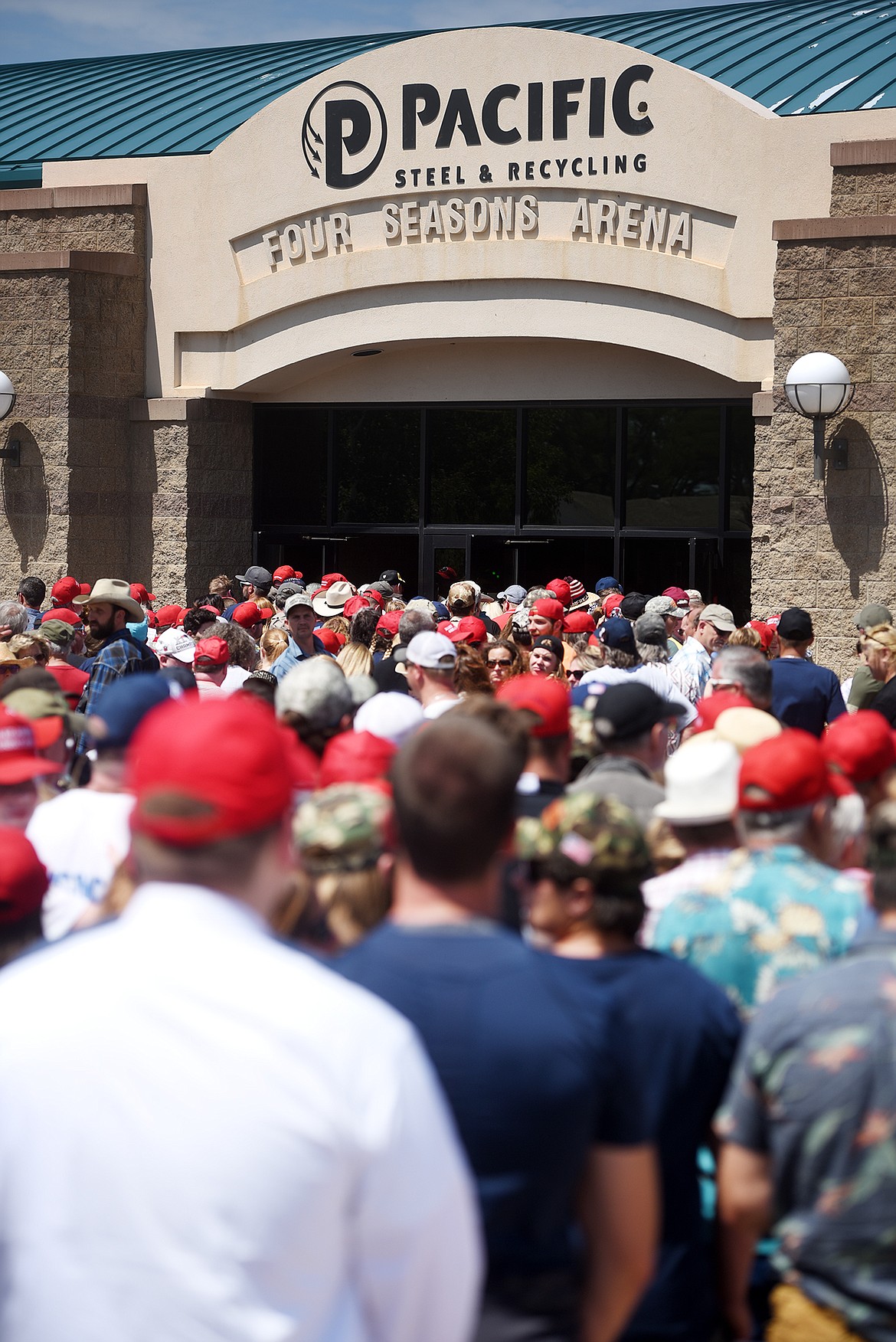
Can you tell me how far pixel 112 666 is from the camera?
8.01m

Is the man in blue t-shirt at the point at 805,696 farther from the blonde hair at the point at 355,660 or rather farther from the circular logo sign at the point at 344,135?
the circular logo sign at the point at 344,135

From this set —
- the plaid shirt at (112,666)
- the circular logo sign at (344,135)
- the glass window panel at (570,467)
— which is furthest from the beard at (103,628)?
the glass window panel at (570,467)

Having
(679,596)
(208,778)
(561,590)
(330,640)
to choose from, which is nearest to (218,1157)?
(208,778)

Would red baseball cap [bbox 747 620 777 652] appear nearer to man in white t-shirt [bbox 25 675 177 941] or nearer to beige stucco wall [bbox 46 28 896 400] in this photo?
beige stucco wall [bbox 46 28 896 400]

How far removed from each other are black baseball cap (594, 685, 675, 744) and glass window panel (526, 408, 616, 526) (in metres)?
11.8

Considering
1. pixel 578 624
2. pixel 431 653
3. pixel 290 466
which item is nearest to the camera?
pixel 431 653

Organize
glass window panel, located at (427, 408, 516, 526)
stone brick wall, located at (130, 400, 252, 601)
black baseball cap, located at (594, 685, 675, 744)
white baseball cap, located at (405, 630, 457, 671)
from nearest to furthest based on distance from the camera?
black baseball cap, located at (594, 685, 675, 744) < white baseball cap, located at (405, 630, 457, 671) < stone brick wall, located at (130, 400, 252, 601) < glass window panel, located at (427, 408, 516, 526)

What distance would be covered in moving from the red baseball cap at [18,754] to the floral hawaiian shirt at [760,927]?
80.3 inches

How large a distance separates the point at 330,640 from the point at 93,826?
19.5 feet

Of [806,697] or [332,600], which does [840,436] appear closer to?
[332,600]

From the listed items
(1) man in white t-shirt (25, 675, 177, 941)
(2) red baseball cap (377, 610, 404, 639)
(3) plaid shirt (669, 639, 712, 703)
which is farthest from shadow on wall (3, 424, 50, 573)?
(1) man in white t-shirt (25, 675, 177, 941)

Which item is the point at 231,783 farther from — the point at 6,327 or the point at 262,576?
the point at 6,327

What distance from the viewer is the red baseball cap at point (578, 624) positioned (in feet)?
34.9

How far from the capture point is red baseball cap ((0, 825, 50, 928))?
132 inches
